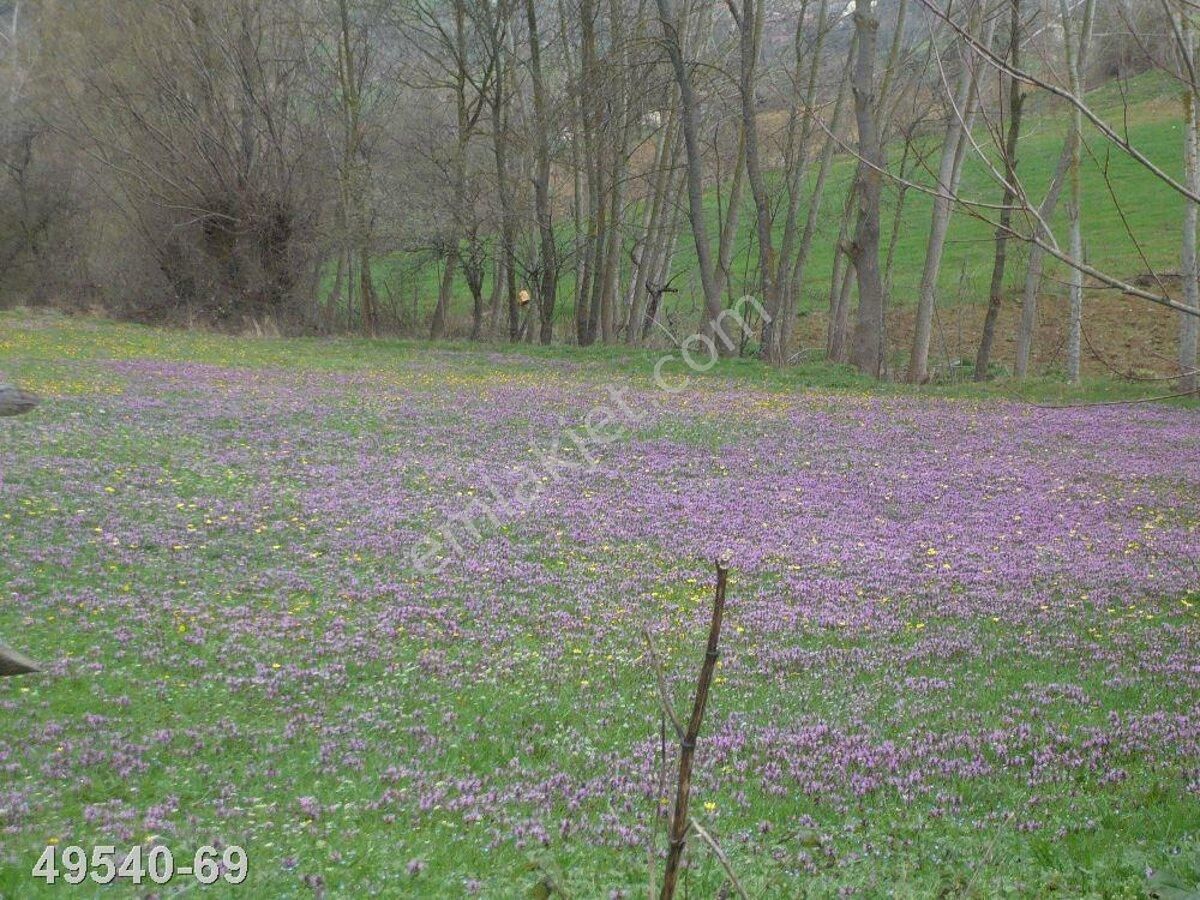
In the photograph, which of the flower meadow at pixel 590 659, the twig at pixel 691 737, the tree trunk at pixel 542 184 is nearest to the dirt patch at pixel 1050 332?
the tree trunk at pixel 542 184

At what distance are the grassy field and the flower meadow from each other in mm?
26451

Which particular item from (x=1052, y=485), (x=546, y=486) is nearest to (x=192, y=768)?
(x=546, y=486)

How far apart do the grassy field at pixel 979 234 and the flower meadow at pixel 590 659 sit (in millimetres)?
26451

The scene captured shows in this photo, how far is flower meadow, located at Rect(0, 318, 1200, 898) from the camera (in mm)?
4027

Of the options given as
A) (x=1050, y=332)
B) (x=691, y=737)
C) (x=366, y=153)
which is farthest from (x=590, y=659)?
(x=1050, y=332)

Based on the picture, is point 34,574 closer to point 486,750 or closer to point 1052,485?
point 486,750

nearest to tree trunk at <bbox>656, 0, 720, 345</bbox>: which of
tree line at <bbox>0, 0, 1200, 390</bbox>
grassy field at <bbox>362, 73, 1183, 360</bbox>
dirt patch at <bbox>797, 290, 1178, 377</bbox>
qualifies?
tree line at <bbox>0, 0, 1200, 390</bbox>

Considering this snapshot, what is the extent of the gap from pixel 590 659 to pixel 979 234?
4478 cm

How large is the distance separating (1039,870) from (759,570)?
508 centimetres

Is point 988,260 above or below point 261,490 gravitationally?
above

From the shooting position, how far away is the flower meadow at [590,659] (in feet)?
13.2

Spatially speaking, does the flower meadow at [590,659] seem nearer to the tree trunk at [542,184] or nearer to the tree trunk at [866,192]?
the tree trunk at [866,192]

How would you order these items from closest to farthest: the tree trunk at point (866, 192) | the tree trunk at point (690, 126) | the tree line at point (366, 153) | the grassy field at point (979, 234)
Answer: the tree trunk at point (866, 192) < the tree trunk at point (690, 126) < the tree line at point (366, 153) < the grassy field at point (979, 234)

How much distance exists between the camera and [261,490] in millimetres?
11086
